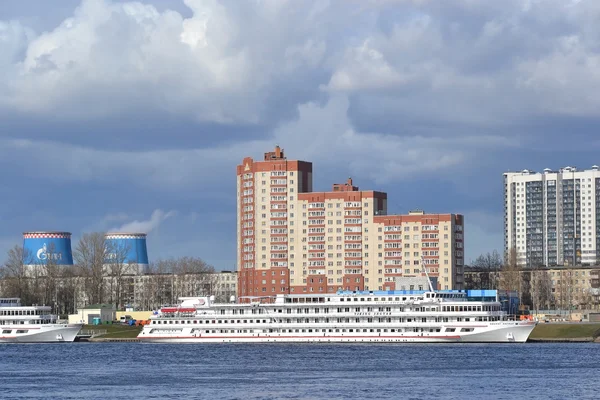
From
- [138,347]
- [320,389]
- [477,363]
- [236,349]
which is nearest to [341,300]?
[236,349]

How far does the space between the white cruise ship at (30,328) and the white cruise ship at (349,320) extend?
14.1 m

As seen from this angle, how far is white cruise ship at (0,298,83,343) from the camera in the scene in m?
195

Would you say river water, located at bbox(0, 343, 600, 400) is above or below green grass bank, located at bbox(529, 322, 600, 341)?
above

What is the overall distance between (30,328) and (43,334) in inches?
94.6

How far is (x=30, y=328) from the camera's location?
194875 millimetres

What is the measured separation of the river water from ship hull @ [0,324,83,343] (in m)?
19.7

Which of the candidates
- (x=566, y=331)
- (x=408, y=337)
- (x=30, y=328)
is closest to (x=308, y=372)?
(x=408, y=337)

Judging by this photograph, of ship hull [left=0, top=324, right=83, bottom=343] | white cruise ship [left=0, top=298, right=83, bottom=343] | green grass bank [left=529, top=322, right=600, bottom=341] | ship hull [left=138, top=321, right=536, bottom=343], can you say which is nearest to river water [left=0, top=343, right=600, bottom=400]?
ship hull [left=138, top=321, right=536, bottom=343]

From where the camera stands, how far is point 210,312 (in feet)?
613

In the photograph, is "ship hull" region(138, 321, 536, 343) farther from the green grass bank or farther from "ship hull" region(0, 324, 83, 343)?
"ship hull" region(0, 324, 83, 343)

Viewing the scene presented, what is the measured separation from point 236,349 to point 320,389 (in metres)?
66.3

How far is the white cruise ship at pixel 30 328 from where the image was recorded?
194750mm

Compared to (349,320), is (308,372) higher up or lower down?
lower down

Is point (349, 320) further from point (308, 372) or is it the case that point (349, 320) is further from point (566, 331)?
point (308, 372)
